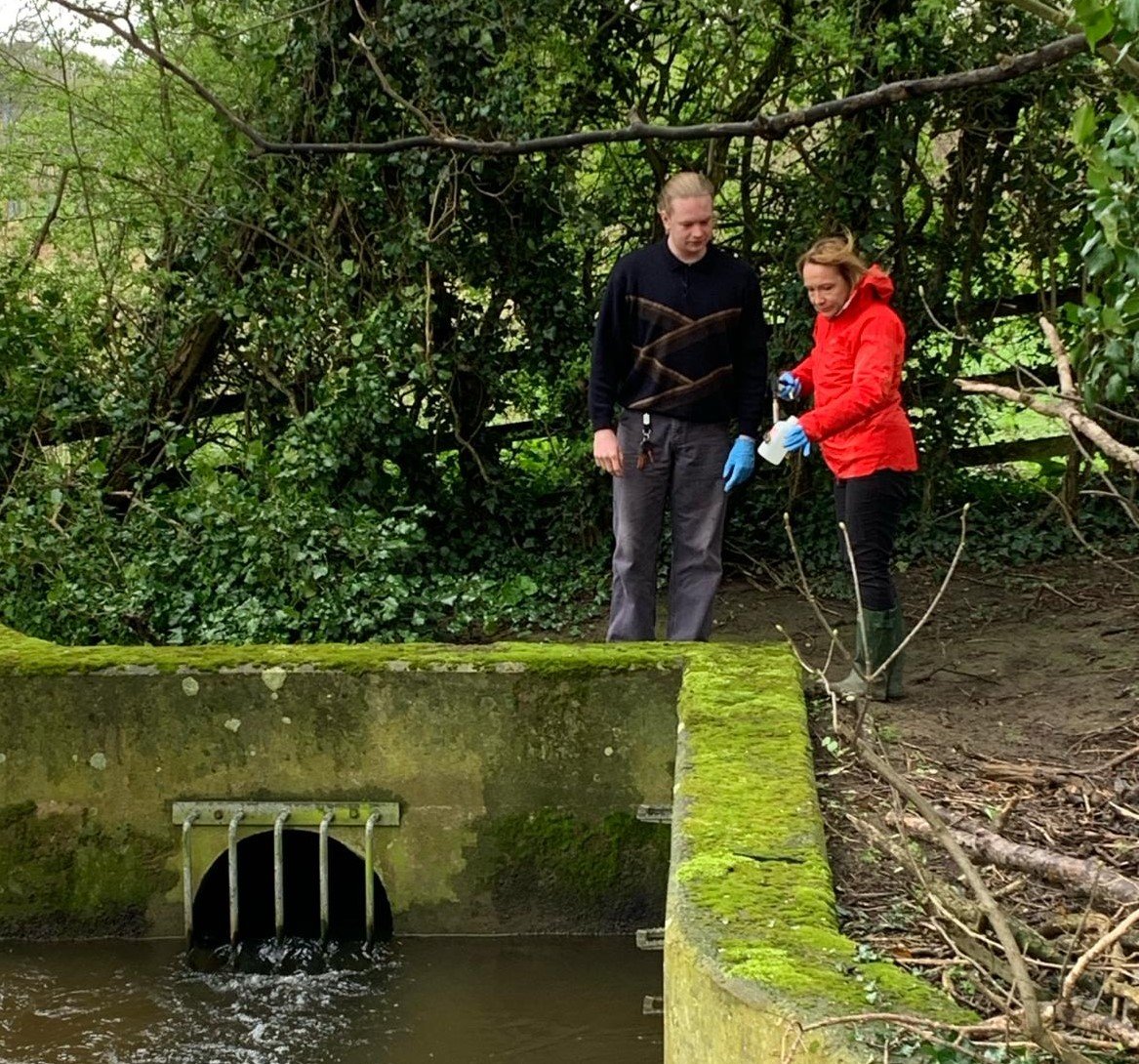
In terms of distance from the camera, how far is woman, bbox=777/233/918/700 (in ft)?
18.2

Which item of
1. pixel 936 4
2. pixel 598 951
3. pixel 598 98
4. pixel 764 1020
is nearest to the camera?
pixel 764 1020

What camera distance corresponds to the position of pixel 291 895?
20.1 feet

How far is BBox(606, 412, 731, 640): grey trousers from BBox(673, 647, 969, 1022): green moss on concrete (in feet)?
3.32

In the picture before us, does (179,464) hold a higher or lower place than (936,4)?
lower

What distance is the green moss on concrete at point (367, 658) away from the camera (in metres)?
5.52

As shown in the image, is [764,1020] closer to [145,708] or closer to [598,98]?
[145,708]

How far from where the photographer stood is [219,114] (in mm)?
8219

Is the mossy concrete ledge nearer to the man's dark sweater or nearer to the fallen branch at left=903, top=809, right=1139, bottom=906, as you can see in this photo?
the fallen branch at left=903, top=809, right=1139, bottom=906

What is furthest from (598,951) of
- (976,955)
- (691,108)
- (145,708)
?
(691,108)

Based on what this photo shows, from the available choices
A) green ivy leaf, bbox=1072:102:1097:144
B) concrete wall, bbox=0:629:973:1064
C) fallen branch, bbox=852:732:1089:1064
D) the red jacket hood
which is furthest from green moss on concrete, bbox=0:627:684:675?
green ivy leaf, bbox=1072:102:1097:144

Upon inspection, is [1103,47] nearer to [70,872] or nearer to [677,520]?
[677,520]

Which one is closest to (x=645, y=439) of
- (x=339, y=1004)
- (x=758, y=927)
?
(x=339, y=1004)

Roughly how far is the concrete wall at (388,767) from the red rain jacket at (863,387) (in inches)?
41.6

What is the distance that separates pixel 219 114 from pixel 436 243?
4.38 feet
